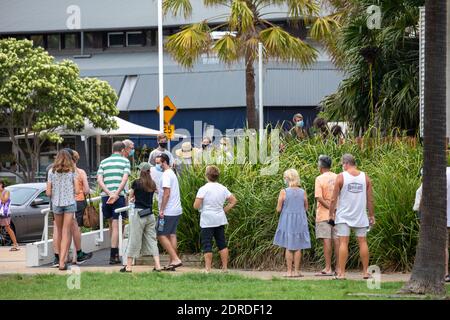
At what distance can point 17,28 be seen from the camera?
172ft

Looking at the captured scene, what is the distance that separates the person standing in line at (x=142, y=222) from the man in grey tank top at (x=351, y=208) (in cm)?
273

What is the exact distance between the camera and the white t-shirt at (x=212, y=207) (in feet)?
47.6

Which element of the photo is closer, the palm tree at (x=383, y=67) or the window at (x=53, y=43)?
the palm tree at (x=383, y=67)

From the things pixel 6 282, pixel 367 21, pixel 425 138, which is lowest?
pixel 6 282

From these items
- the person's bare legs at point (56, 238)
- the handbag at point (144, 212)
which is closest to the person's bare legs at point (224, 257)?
the handbag at point (144, 212)

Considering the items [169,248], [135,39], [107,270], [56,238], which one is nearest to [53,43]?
[135,39]

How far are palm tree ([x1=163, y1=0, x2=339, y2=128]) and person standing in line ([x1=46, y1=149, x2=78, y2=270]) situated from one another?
12.0 meters

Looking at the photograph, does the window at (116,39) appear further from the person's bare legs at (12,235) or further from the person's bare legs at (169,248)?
the person's bare legs at (169,248)

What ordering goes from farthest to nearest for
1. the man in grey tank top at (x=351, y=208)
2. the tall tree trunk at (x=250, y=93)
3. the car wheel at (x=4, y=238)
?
the tall tree trunk at (x=250, y=93)
the car wheel at (x=4, y=238)
the man in grey tank top at (x=351, y=208)

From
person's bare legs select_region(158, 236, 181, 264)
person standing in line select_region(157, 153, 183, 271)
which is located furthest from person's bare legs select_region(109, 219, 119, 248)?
person's bare legs select_region(158, 236, 181, 264)

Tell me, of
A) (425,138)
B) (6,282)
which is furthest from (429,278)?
(6,282)
